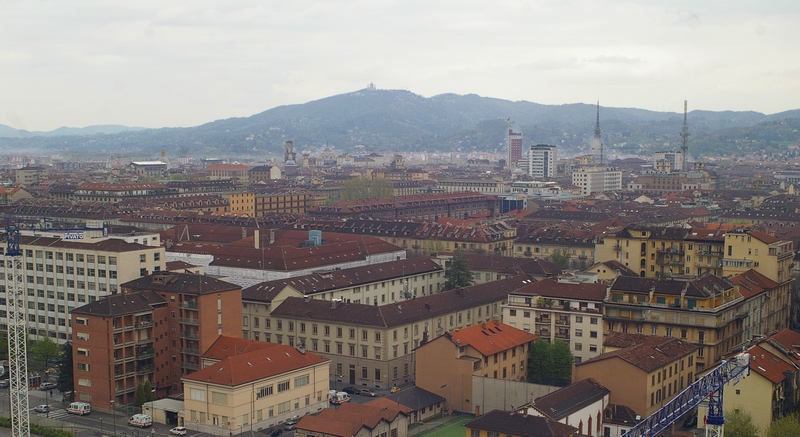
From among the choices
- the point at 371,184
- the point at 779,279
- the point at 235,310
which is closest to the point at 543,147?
the point at 371,184

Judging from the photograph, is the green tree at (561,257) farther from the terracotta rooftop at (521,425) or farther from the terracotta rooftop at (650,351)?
the terracotta rooftop at (521,425)

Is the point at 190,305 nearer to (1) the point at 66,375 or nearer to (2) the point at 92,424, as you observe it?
(1) the point at 66,375

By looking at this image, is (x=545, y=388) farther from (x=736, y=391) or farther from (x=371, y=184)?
(x=371, y=184)

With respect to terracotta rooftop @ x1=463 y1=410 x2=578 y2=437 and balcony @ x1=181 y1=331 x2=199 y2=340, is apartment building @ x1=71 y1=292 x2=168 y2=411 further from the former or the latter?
terracotta rooftop @ x1=463 y1=410 x2=578 y2=437

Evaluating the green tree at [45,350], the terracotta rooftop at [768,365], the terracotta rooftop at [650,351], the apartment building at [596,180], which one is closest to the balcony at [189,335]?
the green tree at [45,350]

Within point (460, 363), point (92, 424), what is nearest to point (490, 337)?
point (460, 363)
